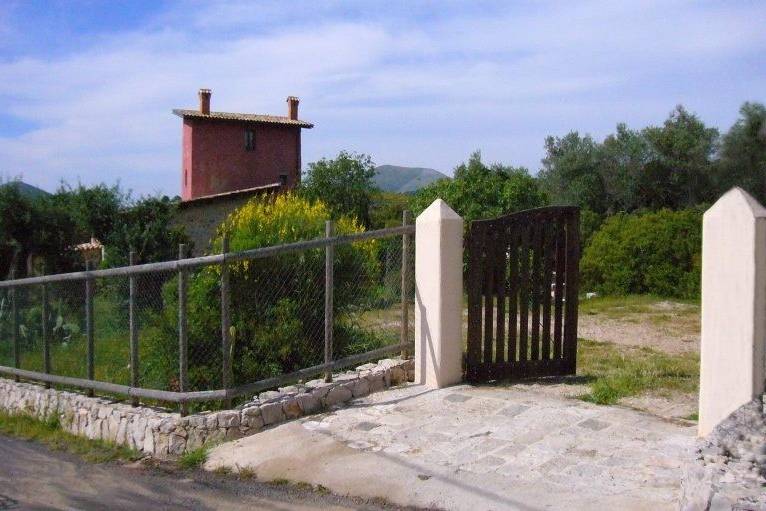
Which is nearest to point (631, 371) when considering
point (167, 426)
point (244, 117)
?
point (167, 426)

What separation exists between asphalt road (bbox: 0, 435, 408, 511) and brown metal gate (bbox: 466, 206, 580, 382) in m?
3.00

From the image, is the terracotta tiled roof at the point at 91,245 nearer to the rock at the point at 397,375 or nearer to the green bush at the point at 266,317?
the green bush at the point at 266,317

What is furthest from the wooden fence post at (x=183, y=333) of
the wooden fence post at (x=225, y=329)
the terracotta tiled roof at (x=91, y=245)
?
the terracotta tiled roof at (x=91, y=245)

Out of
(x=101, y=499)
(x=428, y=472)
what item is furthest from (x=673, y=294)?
(x=101, y=499)

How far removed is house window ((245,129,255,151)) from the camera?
38.2 metres

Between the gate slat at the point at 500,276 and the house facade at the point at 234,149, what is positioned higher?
the house facade at the point at 234,149

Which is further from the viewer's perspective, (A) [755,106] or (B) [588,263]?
(A) [755,106]

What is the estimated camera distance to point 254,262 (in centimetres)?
867

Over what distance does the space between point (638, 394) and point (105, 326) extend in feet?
19.8

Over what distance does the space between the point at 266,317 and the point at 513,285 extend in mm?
2676

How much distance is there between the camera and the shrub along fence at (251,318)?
8164 millimetres

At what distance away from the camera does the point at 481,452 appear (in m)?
6.26

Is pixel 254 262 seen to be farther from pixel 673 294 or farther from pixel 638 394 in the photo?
pixel 673 294

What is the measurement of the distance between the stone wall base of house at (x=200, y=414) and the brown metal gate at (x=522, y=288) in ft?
3.01
